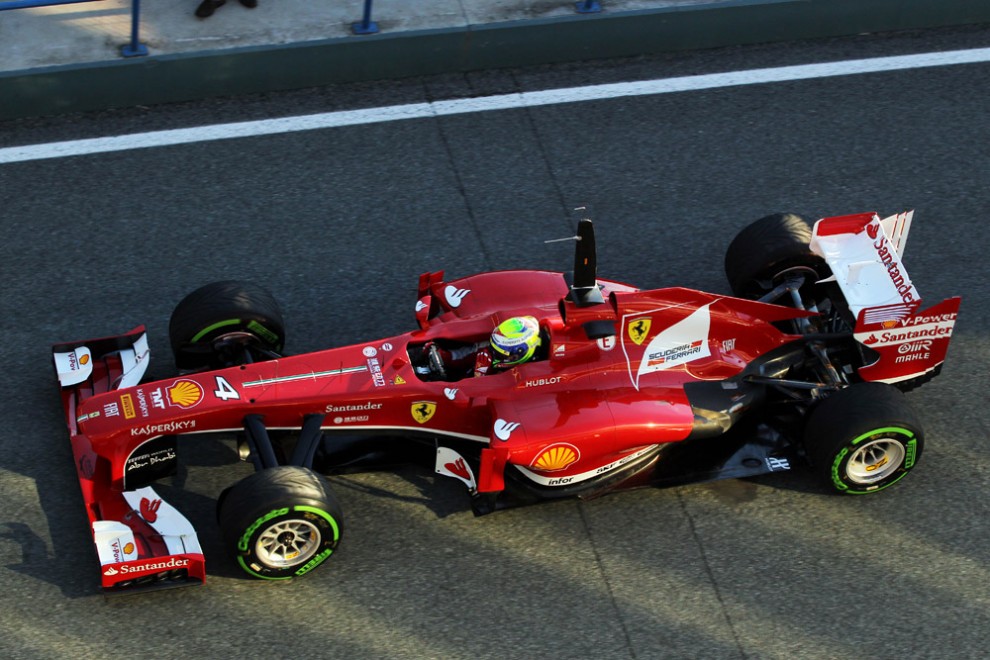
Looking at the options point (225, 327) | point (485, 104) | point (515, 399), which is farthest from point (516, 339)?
point (485, 104)

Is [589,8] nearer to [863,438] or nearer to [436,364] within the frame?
[436,364]

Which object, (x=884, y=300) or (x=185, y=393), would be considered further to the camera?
(x=884, y=300)

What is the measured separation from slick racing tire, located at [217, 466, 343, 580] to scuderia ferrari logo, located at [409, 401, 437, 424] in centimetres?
71

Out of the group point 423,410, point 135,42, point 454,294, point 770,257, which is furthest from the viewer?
point 135,42

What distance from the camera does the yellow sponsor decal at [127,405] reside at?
23.5 feet

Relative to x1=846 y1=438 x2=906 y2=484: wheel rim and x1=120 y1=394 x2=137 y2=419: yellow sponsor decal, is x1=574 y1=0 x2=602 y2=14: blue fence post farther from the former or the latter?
x1=120 y1=394 x2=137 y2=419: yellow sponsor decal

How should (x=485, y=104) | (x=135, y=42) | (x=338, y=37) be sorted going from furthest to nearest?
1. (x=338, y=37)
2. (x=485, y=104)
3. (x=135, y=42)

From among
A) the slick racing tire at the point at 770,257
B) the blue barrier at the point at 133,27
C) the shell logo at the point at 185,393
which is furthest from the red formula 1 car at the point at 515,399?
the blue barrier at the point at 133,27

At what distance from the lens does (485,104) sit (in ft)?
33.7

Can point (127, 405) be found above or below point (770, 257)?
below

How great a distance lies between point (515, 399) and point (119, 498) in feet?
7.05

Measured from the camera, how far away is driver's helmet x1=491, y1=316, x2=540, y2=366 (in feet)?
23.7

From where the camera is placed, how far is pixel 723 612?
279 inches

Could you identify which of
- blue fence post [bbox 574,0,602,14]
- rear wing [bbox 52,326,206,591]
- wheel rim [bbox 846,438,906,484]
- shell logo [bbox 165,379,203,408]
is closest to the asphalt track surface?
wheel rim [bbox 846,438,906,484]
